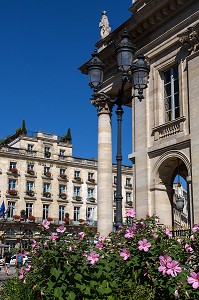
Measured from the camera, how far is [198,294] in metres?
6.55

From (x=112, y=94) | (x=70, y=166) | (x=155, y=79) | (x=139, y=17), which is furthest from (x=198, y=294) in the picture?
(x=70, y=166)

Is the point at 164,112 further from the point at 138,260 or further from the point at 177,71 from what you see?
the point at 138,260

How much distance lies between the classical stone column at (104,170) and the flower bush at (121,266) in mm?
15241

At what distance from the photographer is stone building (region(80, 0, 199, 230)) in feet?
62.2

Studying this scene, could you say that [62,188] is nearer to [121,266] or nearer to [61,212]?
[61,212]

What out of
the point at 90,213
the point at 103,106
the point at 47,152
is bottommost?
the point at 90,213

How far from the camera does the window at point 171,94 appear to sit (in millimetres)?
20625

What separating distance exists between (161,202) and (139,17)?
8.74 meters

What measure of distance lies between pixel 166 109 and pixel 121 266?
46.4ft

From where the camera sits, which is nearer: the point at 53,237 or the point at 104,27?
the point at 53,237

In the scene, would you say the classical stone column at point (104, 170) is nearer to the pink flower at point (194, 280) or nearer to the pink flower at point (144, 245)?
the pink flower at point (144, 245)

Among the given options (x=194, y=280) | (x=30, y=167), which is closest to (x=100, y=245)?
(x=194, y=280)

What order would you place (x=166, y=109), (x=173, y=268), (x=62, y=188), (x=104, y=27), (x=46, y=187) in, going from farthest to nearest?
(x=62, y=188), (x=46, y=187), (x=104, y=27), (x=166, y=109), (x=173, y=268)

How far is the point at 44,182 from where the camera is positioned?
2854 inches
